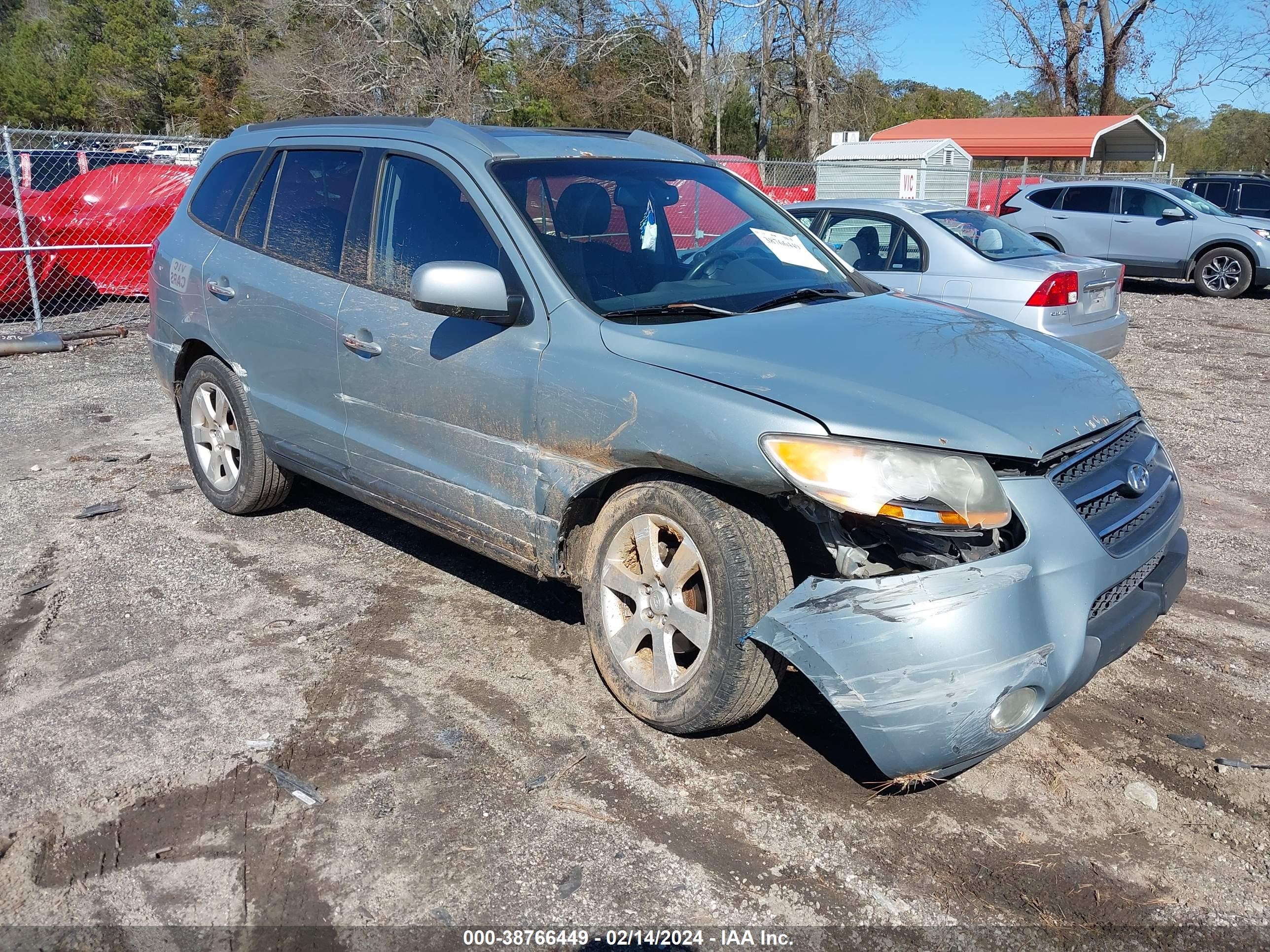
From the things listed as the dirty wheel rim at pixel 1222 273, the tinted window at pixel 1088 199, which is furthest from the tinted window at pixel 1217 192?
the tinted window at pixel 1088 199

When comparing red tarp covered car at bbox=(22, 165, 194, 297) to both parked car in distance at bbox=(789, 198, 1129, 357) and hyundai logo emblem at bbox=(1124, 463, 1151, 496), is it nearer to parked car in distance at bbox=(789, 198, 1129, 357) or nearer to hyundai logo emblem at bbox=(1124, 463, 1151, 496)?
parked car in distance at bbox=(789, 198, 1129, 357)

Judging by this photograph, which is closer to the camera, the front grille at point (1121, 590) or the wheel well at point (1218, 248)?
the front grille at point (1121, 590)

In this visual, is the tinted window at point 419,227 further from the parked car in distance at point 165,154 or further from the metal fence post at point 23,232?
the parked car in distance at point 165,154

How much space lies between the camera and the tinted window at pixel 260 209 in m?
4.78

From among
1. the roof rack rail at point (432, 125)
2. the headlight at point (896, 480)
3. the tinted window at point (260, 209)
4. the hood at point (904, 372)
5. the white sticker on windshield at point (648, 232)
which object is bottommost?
the headlight at point (896, 480)

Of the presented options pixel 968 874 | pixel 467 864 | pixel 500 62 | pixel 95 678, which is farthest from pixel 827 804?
pixel 500 62

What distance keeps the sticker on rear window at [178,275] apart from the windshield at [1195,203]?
49.7ft

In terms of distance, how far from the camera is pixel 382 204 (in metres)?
4.14

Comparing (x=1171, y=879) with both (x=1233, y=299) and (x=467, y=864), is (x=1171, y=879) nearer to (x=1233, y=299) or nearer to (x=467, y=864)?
(x=467, y=864)

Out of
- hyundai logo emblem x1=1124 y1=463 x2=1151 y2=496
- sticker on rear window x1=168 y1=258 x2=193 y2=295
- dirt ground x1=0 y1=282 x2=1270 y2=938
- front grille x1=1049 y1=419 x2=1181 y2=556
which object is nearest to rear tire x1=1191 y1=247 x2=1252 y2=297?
dirt ground x1=0 y1=282 x2=1270 y2=938

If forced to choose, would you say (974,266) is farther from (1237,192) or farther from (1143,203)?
(1237,192)

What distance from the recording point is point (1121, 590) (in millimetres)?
2979

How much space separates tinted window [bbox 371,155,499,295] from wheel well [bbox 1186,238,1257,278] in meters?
15.1

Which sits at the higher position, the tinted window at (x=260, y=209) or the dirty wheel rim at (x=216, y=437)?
the tinted window at (x=260, y=209)
